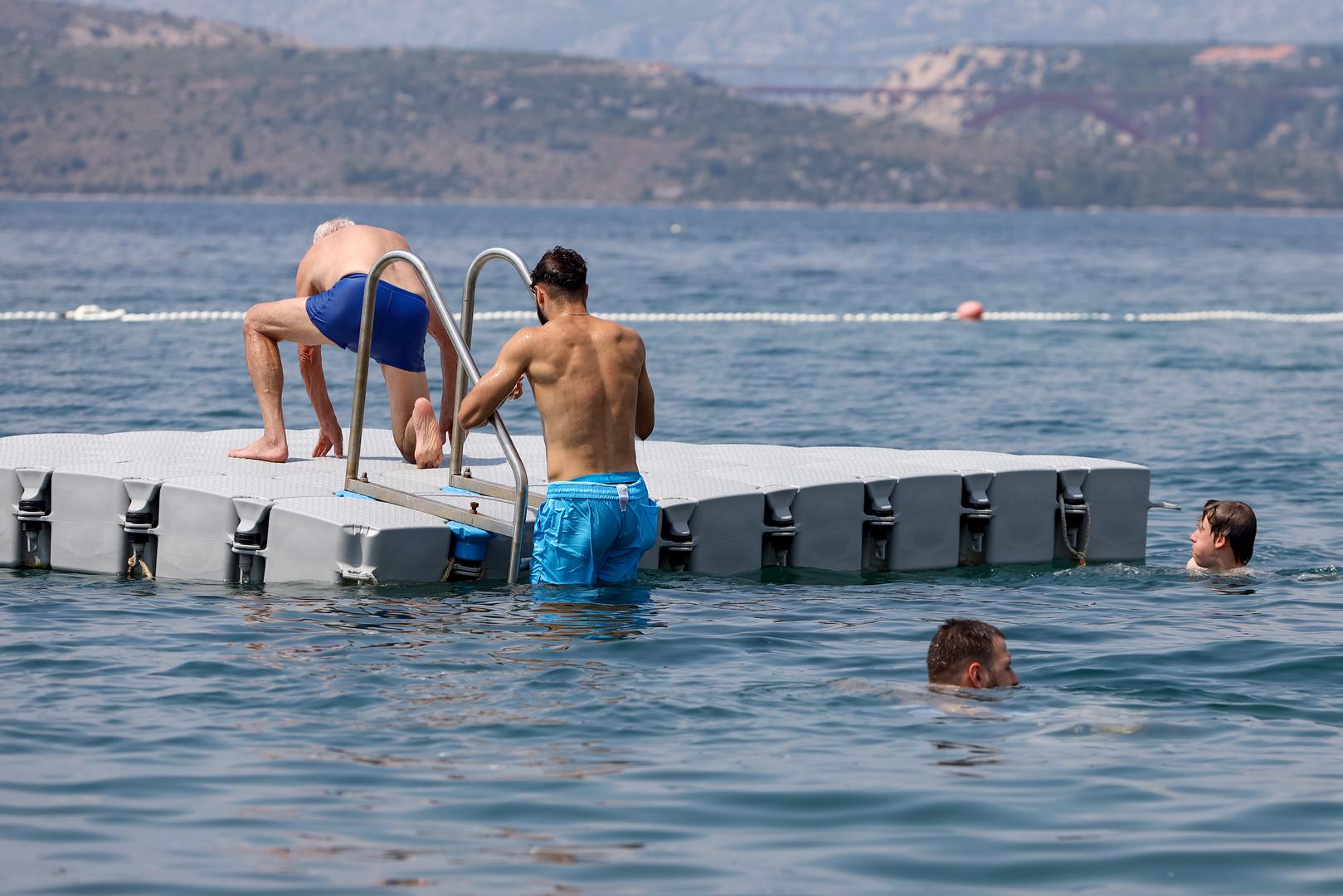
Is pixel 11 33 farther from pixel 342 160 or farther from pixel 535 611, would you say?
pixel 535 611

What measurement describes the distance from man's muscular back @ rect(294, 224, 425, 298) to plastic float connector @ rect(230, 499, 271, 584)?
1375mm

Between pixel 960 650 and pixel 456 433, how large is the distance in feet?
10.4

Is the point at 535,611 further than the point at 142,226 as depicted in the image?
No

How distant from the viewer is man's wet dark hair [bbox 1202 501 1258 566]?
9.98m

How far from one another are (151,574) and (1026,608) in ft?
15.0

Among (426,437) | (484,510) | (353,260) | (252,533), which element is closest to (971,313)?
(426,437)

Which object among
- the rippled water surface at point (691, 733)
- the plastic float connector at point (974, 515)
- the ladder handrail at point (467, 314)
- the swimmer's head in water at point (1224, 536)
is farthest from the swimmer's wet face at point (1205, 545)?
the ladder handrail at point (467, 314)

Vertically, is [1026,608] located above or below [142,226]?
below

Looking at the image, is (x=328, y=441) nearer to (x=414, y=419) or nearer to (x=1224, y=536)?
(x=414, y=419)

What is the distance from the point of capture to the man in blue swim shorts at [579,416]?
801 centimetres

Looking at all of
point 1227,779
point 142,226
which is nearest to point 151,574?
point 1227,779

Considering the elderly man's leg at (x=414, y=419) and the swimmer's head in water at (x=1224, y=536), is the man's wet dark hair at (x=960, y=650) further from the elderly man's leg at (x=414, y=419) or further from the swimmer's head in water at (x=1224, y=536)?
the elderly man's leg at (x=414, y=419)

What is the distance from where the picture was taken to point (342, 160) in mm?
179000

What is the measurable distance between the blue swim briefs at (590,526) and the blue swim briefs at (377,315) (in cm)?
183
